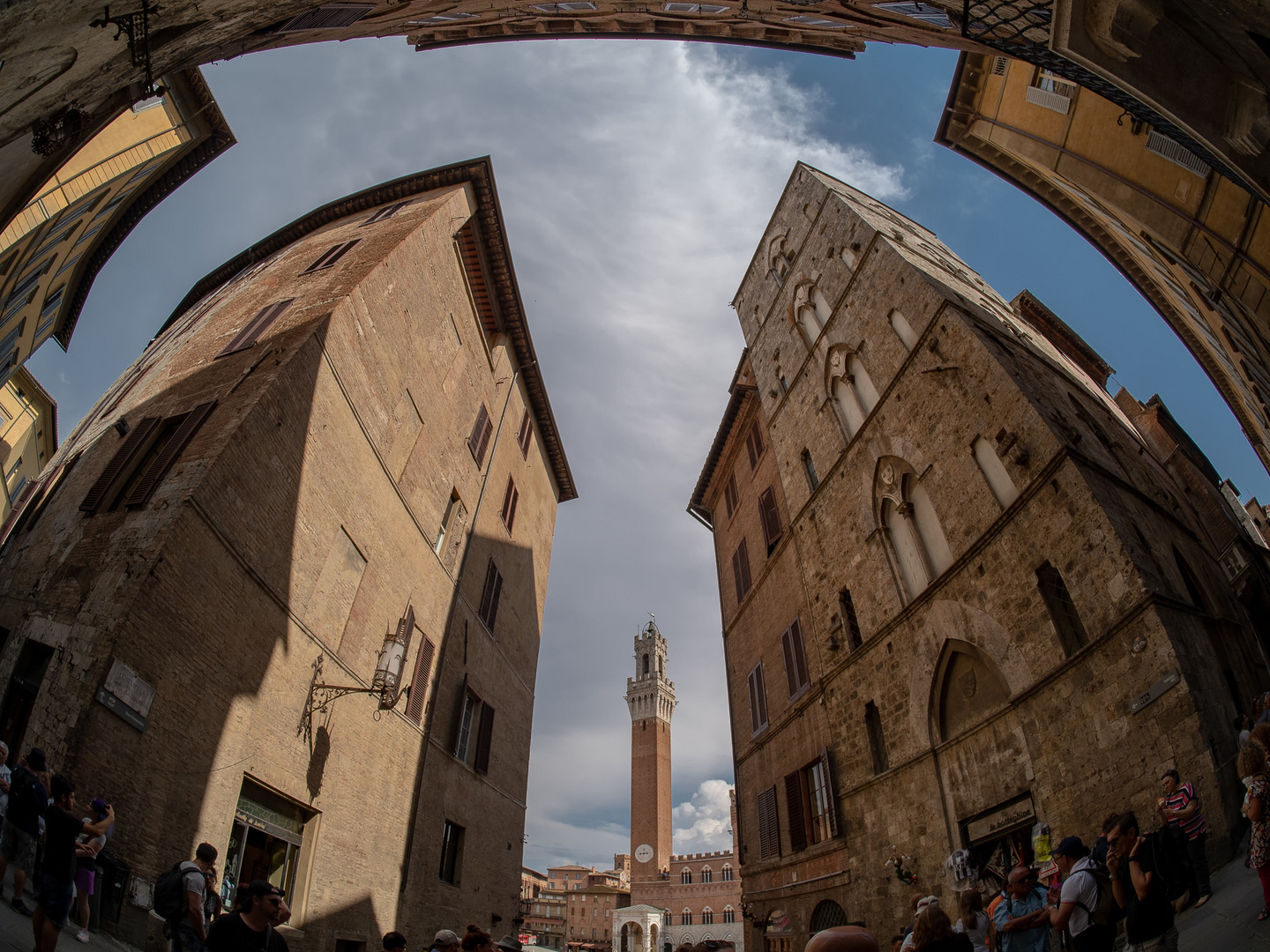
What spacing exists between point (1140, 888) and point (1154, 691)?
3126 millimetres

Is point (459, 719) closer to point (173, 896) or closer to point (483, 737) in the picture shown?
point (483, 737)

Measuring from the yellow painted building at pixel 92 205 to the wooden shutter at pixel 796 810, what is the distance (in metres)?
17.3

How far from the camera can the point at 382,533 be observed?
38.2 ft

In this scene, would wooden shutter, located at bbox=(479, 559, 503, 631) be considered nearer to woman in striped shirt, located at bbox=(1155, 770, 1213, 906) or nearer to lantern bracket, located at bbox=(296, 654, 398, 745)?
lantern bracket, located at bbox=(296, 654, 398, 745)

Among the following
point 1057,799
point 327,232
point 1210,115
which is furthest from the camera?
point 327,232

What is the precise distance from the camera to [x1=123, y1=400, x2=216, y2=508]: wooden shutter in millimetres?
7805

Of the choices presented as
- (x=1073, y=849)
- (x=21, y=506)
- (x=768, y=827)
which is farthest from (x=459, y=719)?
(x=1073, y=849)

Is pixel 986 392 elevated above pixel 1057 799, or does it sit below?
above

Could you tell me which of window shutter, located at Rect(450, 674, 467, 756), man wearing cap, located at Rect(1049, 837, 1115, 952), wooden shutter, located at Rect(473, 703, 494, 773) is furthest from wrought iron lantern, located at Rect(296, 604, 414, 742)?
man wearing cap, located at Rect(1049, 837, 1115, 952)

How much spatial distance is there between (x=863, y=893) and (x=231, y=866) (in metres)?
9.19

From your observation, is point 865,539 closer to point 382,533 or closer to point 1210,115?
point 1210,115

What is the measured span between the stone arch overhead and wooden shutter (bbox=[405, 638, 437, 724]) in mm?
9002

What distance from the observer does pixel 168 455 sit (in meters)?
8.30

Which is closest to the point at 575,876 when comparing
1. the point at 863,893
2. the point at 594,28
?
the point at 863,893
